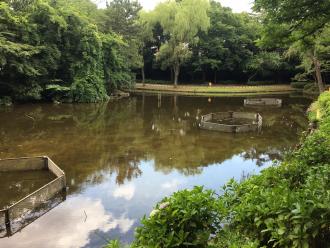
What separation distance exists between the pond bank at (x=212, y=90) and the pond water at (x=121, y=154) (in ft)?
43.7

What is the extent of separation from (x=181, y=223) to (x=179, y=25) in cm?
4474

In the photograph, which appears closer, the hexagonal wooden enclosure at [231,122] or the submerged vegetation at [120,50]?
the hexagonal wooden enclosure at [231,122]

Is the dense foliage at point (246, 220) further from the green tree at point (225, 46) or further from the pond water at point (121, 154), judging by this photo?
the green tree at point (225, 46)

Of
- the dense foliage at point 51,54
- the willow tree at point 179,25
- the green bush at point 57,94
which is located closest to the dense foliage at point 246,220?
the dense foliage at point 51,54

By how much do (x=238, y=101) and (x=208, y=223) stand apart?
122ft

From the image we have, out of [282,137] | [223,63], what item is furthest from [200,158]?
[223,63]

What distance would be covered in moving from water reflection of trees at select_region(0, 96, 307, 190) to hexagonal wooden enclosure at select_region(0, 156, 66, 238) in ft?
3.48

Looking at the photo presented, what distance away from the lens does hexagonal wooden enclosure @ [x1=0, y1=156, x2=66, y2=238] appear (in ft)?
34.4

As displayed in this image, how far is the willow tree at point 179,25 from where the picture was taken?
47.5m

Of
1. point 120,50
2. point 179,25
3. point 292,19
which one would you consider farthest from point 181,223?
point 179,25

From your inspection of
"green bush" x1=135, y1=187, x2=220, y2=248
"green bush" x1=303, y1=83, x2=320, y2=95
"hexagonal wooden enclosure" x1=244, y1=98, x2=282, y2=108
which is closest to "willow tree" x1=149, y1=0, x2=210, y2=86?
"hexagonal wooden enclosure" x1=244, y1=98, x2=282, y2=108

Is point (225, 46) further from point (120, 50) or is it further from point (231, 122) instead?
point (231, 122)

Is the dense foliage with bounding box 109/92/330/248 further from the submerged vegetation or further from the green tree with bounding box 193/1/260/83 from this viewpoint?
the green tree with bounding box 193/1/260/83

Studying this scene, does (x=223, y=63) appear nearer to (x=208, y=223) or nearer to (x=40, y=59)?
(x=40, y=59)
